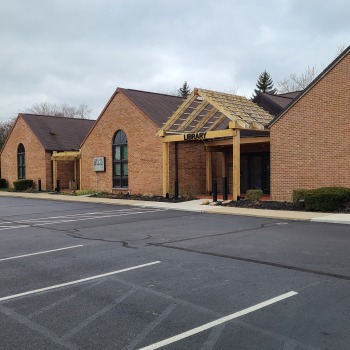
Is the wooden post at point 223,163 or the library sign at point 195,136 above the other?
the library sign at point 195,136

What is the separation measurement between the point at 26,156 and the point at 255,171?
21379mm

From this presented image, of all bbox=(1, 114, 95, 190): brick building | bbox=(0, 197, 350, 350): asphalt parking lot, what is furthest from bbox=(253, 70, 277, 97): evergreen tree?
bbox=(0, 197, 350, 350): asphalt parking lot

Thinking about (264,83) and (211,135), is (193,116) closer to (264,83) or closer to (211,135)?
(211,135)

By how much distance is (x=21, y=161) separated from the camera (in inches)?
1474

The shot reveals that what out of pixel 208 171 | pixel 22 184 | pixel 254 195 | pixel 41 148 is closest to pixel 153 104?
pixel 208 171

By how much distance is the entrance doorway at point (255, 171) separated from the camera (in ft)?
76.4

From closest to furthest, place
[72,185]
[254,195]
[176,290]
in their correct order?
[176,290] < [254,195] < [72,185]

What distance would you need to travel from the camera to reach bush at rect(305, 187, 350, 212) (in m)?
15.2

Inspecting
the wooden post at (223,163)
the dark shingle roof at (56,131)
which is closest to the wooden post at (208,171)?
the wooden post at (223,163)

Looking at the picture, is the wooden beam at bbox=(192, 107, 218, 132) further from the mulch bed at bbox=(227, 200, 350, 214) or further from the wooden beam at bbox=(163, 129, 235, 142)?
the mulch bed at bbox=(227, 200, 350, 214)

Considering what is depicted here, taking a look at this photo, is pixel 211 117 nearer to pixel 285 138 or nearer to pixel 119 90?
pixel 285 138

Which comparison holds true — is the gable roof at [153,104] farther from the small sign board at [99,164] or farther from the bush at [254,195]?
the bush at [254,195]

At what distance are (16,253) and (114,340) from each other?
16.9 feet

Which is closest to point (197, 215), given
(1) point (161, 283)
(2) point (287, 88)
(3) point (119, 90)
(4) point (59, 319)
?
(1) point (161, 283)
